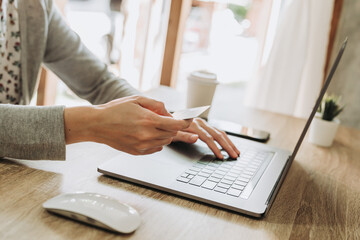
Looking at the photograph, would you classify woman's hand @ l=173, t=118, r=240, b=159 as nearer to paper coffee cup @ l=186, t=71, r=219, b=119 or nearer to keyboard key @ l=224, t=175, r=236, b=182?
keyboard key @ l=224, t=175, r=236, b=182

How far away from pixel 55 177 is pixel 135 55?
2.96 metres

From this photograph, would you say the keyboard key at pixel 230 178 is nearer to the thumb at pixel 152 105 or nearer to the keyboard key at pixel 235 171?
the keyboard key at pixel 235 171

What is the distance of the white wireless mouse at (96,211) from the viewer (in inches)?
19.9

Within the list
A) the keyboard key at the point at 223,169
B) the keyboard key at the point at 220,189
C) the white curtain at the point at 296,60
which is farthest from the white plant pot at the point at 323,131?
the white curtain at the point at 296,60

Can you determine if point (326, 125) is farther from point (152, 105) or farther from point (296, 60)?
point (296, 60)

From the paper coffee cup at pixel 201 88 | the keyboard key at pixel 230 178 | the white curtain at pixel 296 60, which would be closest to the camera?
the keyboard key at pixel 230 178

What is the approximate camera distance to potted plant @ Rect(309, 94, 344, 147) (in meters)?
1.20

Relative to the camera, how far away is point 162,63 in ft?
6.31

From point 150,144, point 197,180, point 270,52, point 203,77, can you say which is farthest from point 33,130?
point 270,52

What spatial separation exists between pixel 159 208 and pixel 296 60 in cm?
227

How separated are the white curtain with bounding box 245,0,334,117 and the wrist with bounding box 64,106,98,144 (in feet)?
7.19

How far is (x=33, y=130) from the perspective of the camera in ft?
2.16

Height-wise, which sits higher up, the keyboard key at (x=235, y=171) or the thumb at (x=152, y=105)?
the thumb at (x=152, y=105)

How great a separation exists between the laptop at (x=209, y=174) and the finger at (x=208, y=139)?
14 mm
